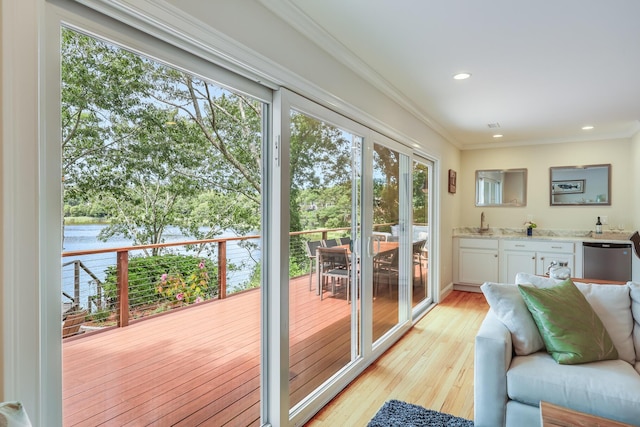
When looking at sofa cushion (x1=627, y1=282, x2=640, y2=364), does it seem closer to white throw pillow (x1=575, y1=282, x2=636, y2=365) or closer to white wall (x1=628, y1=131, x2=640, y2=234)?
white throw pillow (x1=575, y1=282, x2=636, y2=365)

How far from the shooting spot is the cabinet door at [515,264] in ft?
17.3

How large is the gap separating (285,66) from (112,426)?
1830 millimetres

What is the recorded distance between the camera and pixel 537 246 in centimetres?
523

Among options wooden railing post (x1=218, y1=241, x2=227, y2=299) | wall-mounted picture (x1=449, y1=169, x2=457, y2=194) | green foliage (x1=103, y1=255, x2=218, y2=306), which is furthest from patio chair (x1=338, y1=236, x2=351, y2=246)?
wall-mounted picture (x1=449, y1=169, x2=457, y2=194)

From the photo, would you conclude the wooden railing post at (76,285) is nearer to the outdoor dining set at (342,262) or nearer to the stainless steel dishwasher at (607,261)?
the outdoor dining set at (342,262)

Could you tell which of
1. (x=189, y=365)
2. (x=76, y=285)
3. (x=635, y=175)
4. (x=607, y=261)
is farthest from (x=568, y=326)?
(x=635, y=175)

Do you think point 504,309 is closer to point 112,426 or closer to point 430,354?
point 430,354

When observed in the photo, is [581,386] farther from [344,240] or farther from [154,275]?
[154,275]

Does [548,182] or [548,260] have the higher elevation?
[548,182]

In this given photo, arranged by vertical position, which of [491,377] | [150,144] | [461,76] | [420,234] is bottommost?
[491,377]

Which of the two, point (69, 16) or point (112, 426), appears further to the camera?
point (112, 426)

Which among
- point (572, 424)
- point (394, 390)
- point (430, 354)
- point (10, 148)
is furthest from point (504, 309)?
point (10, 148)

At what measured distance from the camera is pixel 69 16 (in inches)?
45.8

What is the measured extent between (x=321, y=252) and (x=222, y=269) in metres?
0.92
